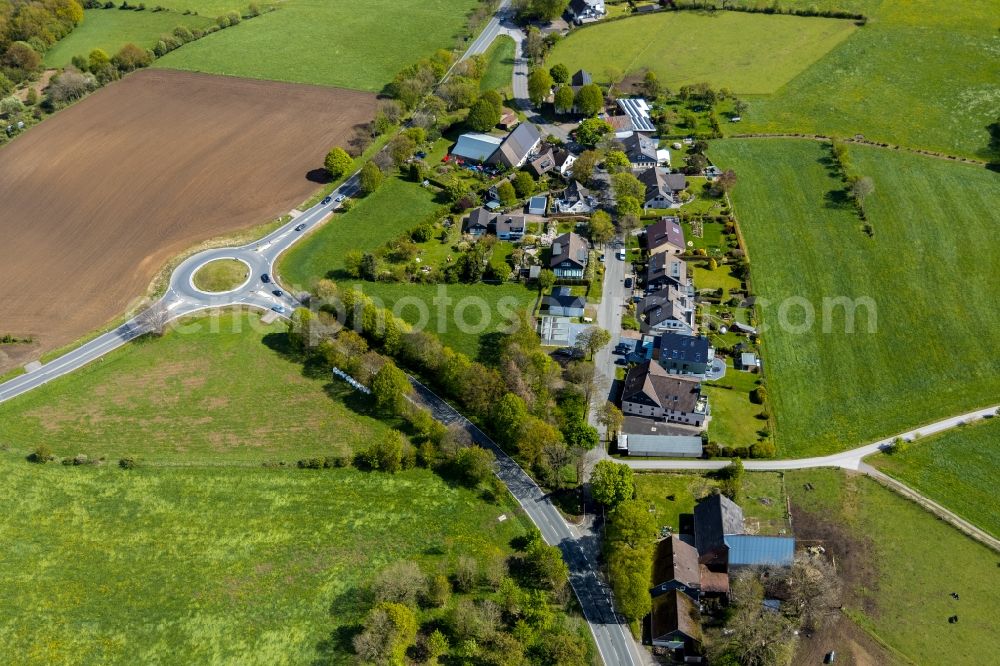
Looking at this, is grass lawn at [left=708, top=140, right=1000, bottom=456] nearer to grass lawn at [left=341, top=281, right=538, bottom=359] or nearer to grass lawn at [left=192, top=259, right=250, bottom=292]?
grass lawn at [left=341, top=281, right=538, bottom=359]

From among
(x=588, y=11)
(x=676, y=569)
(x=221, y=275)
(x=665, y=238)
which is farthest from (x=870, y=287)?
(x=588, y=11)

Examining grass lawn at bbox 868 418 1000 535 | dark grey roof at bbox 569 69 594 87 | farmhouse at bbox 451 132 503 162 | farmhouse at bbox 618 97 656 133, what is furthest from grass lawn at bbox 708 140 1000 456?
farmhouse at bbox 451 132 503 162

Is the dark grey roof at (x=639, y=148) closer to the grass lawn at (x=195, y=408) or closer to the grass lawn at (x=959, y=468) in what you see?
the grass lawn at (x=959, y=468)

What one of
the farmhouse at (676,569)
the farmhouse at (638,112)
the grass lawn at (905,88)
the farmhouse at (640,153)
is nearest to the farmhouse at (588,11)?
the farmhouse at (638,112)

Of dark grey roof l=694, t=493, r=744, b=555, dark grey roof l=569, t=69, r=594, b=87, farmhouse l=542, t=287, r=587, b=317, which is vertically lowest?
dark grey roof l=694, t=493, r=744, b=555

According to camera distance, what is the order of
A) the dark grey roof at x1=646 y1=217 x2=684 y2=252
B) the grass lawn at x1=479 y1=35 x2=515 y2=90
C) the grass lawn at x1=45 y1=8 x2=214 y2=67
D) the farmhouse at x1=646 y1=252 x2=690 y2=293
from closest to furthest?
the farmhouse at x1=646 y1=252 x2=690 y2=293, the dark grey roof at x1=646 y1=217 x2=684 y2=252, the grass lawn at x1=479 y1=35 x2=515 y2=90, the grass lawn at x1=45 y1=8 x2=214 y2=67

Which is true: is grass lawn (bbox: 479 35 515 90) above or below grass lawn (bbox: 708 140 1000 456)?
above
